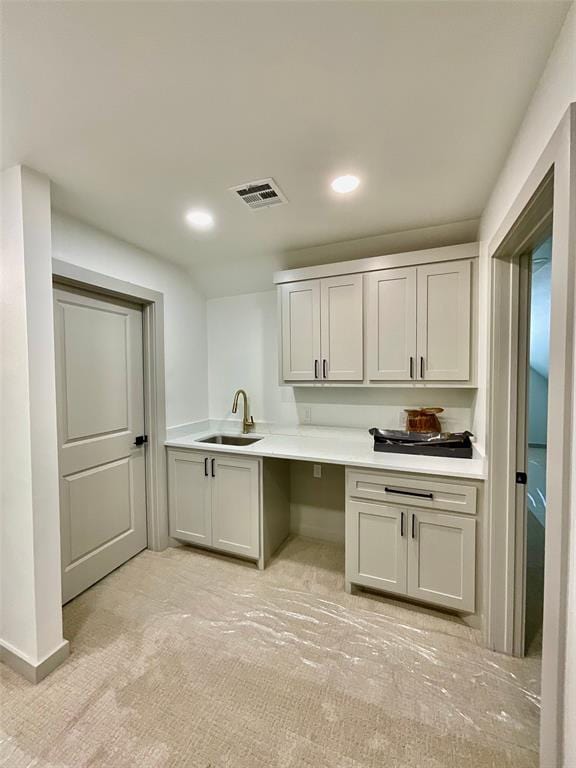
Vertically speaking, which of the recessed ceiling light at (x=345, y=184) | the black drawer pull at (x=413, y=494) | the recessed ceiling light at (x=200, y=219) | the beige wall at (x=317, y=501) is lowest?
the beige wall at (x=317, y=501)

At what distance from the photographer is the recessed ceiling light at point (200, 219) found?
194cm

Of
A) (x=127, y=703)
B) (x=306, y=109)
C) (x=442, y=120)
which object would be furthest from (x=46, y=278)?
(x=127, y=703)

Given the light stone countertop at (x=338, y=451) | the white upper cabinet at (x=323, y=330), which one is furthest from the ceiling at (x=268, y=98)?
the light stone countertop at (x=338, y=451)

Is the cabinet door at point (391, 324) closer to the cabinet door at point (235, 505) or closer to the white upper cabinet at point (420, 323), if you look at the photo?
the white upper cabinet at point (420, 323)

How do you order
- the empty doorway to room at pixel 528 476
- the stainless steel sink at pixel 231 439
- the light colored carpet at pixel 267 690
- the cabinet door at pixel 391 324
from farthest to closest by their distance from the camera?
1. the stainless steel sink at pixel 231 439
2. the cabinet door at pixel 391 324
3. the empty doorway to room at pixel 528 476
4. the light colored carpet at pixel 267 690

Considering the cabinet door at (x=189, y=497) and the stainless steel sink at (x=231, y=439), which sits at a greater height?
the stainless steel sink at (x=231, y=439)

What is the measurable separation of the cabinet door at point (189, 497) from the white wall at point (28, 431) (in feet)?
3.36

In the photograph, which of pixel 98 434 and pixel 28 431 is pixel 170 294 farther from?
pixel 28 431

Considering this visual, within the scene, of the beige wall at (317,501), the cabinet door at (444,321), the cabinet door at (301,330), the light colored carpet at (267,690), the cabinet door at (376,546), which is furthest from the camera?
the beige wall at (317,501)

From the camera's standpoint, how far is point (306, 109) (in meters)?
1.17

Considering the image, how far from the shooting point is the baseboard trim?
148cm

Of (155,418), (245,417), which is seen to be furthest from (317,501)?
(155,418)

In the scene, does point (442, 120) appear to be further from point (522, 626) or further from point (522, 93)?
point (522, 626)

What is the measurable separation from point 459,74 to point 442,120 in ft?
0.64
